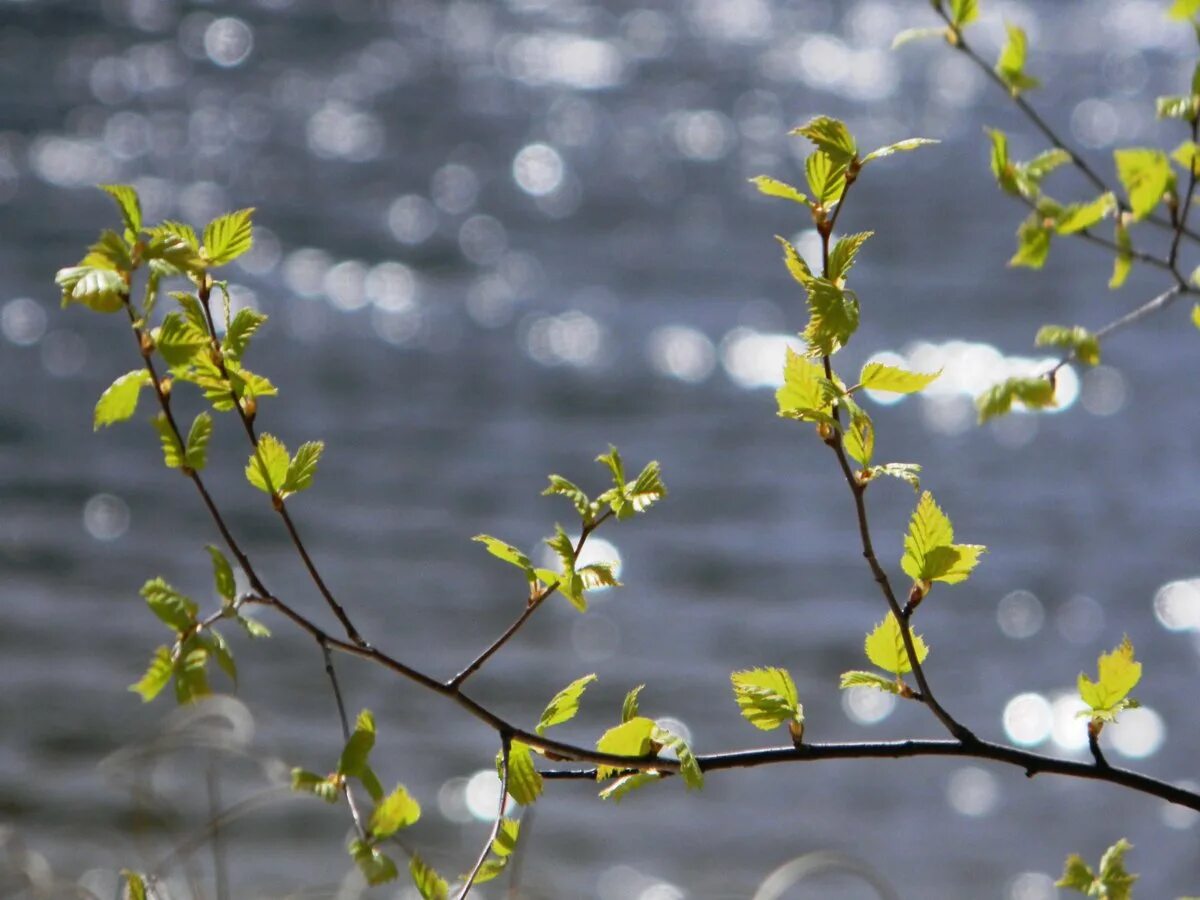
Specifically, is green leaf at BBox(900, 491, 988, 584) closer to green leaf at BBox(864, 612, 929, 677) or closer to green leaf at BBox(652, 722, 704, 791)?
green leaf at BBox(864, 612, 929, 677)

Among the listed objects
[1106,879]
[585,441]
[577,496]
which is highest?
[585,441]

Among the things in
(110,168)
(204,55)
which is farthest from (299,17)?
(110,168)

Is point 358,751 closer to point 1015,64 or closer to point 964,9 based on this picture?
A: point 964,9

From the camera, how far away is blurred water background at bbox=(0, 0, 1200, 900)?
410 cm

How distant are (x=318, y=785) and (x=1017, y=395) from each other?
0.62m

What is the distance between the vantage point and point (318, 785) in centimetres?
88

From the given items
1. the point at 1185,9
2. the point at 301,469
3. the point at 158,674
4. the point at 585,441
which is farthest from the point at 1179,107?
the point at 585,441

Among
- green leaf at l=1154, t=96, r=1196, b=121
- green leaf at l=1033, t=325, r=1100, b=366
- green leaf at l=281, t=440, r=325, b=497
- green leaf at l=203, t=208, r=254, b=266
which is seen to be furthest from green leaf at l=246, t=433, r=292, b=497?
green leaf at l=1154, t=96, r=1196, b=121

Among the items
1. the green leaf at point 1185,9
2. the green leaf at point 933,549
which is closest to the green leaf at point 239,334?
the green leaf at point 933,549

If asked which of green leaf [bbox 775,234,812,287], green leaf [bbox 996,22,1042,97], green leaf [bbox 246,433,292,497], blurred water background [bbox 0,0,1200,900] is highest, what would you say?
blurred water background [bbox 0,0,1200,900]

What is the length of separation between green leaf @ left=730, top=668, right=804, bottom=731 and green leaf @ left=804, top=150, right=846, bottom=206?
0.90 feet

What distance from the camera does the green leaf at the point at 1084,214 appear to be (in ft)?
3.53

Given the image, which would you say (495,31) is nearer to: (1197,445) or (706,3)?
(706,3)

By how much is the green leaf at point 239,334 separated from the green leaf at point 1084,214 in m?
0.62
